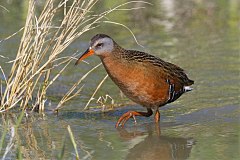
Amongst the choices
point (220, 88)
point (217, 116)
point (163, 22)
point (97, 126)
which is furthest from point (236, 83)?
point (163, 22)

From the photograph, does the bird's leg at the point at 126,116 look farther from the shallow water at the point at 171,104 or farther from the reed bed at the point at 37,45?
the reed bed at the point at 37,45

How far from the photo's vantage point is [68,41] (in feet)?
26.0

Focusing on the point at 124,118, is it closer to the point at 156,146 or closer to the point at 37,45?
the point at 156,146

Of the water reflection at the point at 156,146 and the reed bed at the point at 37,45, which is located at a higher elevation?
the reed bed at the point at 37,45

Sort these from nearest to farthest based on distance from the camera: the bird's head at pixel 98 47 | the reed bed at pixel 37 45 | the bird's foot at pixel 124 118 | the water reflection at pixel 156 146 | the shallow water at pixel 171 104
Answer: the water reflection at pixel 156 146
the shallow water at pixel 171 104
the bird's head at pixel 98 47
the bird's foot at pixel 124 118
the reed bed at pixel 37 45

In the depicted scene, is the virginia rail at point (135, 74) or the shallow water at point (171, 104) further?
the virginia rail at point (135, 74)

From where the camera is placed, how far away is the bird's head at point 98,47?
7.54 meters

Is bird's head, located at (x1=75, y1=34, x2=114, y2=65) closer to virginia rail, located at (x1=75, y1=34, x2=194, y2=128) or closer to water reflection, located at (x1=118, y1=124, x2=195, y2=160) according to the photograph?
virginia rail, located at (x1=75, y1=34, x2=194, y2=128)

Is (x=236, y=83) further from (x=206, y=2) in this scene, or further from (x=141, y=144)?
(x=206, y=2)

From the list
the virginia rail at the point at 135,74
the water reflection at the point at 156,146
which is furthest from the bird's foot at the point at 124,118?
the water reflection at the point at 156,146

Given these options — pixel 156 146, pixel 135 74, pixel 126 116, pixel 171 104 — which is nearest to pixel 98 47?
pixel 135 74

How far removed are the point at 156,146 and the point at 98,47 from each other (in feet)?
4.17

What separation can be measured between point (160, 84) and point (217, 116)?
2.25 ft

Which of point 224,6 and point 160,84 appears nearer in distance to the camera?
point 160,84
